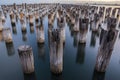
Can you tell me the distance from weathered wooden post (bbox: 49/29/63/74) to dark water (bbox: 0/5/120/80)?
84 cm

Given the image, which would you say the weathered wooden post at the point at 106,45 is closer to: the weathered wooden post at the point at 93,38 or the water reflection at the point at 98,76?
the water reflection at the point at 98,76

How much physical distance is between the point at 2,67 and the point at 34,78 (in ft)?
9.11

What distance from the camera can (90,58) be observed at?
9820 mm

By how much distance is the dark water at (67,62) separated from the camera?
7910 millimetres

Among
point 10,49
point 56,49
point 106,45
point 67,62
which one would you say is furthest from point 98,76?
point 10,49

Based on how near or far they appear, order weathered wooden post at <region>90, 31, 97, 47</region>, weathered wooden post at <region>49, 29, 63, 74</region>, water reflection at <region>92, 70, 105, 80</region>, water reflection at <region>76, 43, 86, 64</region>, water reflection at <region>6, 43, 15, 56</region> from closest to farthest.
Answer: weathered wooden post at <region>49, 29, 63, 74</region> < water reflection at <region>92, 70, 105, 80</region> < water reflection at <region>76, 43, 86, 64</region> < water reflection at <region>6, 43, 15, 56</region> < weathered wooden post at <region>90, 31, 97, 47</region>

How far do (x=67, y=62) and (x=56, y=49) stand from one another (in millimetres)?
3123

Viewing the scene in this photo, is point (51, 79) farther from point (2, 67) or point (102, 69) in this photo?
point (2, 67)

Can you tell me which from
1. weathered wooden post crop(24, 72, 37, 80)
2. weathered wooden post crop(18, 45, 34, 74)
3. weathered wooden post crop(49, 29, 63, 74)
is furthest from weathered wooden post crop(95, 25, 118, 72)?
weathered wooden post crop(24, 72, 37, 80)

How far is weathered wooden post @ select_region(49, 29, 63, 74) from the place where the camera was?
6445mm

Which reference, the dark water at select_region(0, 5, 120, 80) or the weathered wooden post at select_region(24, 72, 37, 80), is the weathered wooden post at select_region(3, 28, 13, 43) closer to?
the dark water at select_region(0, 5, 120, 80)

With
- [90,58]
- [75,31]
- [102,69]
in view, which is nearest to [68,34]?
[75,31]

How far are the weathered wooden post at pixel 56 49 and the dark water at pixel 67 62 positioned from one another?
2.77 ft

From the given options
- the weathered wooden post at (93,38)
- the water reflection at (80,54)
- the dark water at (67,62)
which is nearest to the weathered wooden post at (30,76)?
the dark water at (67,62)
